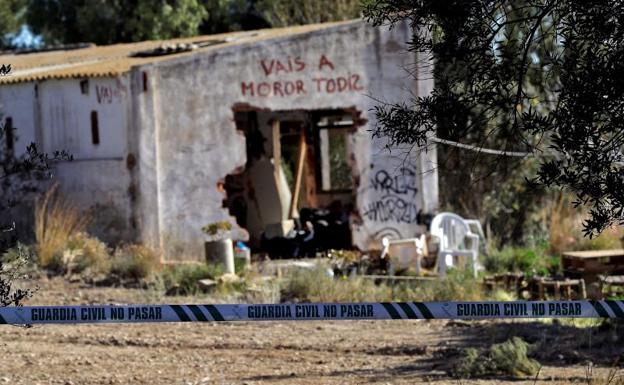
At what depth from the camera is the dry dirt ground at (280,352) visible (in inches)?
394

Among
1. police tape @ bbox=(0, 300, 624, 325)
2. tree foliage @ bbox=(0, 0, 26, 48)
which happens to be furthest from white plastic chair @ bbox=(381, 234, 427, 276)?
tree foliage @ bbox=(0, 0, 26, 48)

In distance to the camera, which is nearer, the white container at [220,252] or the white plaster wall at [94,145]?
the white container at [220,252]

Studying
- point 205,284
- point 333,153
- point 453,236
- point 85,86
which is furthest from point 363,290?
point 333,153

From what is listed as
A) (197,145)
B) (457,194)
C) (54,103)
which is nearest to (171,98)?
(197,145)

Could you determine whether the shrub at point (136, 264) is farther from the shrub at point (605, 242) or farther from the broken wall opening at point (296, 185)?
the shrub at point (605, 242)

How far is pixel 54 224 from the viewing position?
18484 mm

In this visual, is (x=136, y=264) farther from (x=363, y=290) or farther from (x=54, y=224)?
(x=363, y=290)

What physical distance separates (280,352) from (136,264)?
6431mm

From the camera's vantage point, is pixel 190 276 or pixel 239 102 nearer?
pixel 190 276

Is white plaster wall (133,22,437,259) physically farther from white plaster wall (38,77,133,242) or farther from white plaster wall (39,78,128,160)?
white plaster wall (39,78,128,160)

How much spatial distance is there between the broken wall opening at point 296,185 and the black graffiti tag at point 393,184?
41 centimetres

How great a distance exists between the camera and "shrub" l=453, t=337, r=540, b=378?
9828 mm

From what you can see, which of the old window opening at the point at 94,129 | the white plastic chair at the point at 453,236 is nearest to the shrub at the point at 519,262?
the white plastic chair at the point at 453,236

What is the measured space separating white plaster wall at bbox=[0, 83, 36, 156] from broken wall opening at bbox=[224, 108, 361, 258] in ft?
12.6
